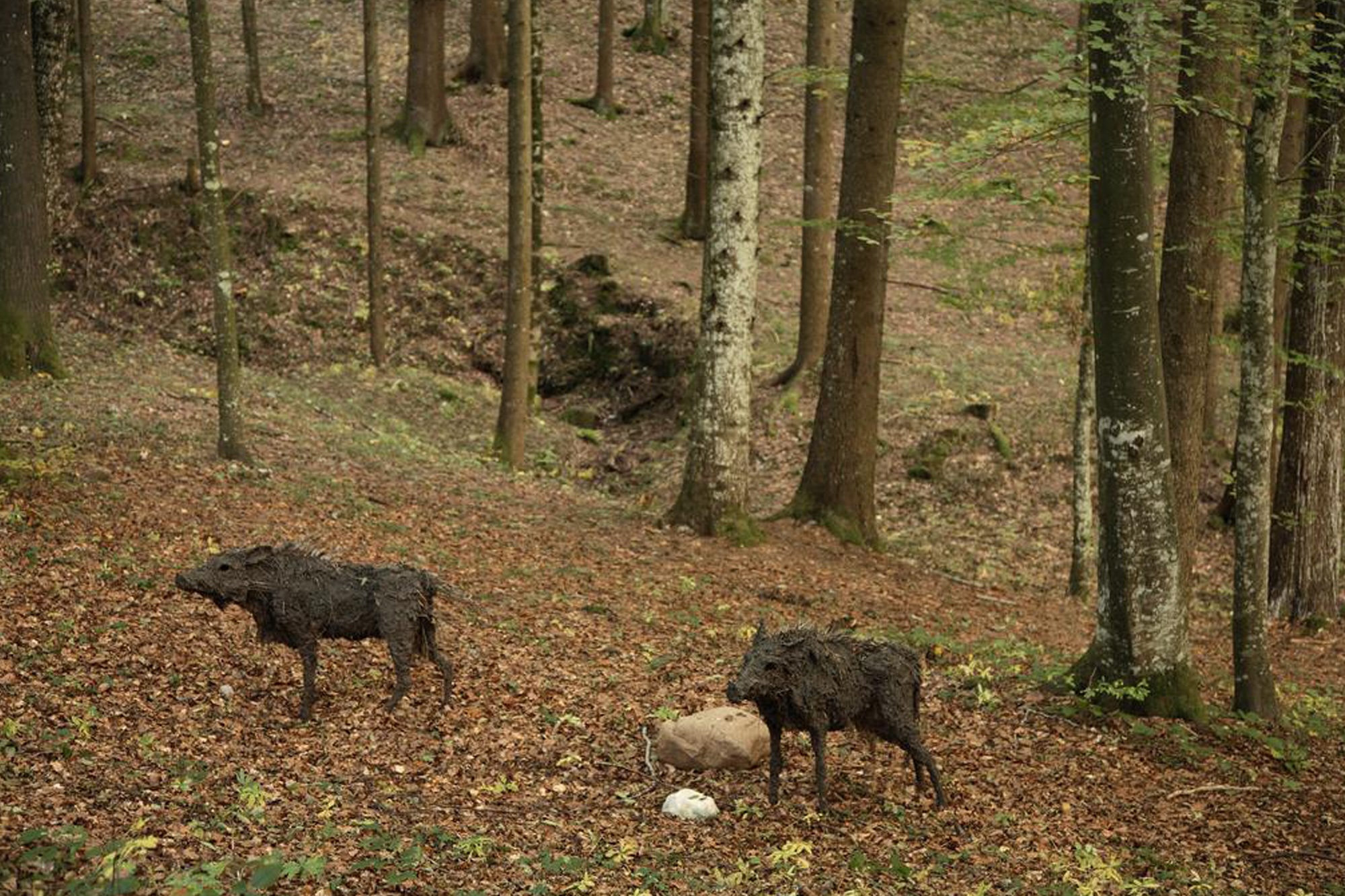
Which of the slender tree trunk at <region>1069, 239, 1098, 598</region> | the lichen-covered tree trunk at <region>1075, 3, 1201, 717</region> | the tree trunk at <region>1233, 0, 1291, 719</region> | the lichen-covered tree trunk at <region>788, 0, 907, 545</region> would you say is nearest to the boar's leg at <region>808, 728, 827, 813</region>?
the lichen-covered tree trunk at <region>1075, 3, 1201, 717</region>

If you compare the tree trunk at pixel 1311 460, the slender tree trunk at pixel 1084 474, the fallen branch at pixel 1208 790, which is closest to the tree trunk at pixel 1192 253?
the fallen branch at pixel 1208 790

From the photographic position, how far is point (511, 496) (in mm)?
16766

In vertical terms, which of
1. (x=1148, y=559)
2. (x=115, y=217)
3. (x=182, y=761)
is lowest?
(x=182, y=761)

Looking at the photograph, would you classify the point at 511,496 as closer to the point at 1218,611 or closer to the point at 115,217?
the point at 1218,611

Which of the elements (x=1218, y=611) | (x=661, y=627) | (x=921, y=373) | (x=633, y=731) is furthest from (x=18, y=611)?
(x=921, y=373)

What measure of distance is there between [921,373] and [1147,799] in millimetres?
14723

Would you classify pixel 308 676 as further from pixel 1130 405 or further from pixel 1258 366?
pixel 1258 366

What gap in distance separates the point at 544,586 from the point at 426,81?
2024cm

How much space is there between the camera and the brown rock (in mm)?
8562

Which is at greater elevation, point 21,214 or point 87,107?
point 87,107

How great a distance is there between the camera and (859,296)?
15938mm

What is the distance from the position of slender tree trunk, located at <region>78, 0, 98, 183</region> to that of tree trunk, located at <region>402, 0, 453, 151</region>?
709 centimetres

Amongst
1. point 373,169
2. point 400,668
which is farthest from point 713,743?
point 373,169

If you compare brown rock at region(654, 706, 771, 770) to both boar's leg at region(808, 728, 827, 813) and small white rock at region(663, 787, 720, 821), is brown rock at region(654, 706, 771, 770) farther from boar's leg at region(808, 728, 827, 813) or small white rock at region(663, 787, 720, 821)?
boar's leg at region(808, 728, 827, 813)
